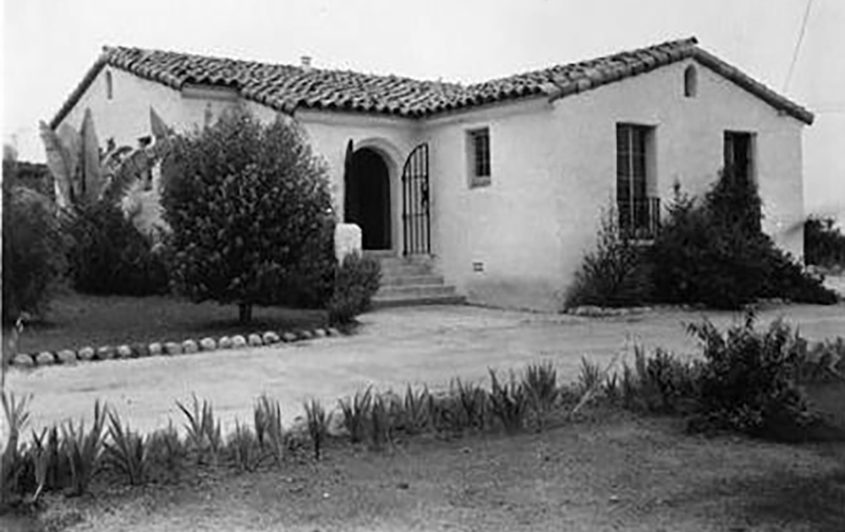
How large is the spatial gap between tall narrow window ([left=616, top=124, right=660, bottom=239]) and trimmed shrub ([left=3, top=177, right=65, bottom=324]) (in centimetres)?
748

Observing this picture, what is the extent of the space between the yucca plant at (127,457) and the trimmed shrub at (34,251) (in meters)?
1.57

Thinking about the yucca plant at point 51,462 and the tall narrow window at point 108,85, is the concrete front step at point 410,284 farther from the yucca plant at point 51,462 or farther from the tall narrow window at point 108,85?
the yucca plant at point 51,462

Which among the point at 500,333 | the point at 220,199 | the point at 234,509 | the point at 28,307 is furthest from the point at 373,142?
the point at 234,509

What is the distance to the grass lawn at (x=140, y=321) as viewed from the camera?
929cm

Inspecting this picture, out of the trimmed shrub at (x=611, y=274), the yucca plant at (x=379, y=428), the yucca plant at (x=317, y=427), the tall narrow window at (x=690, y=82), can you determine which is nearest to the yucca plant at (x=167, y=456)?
the yucca plant at (x=317, y=427)

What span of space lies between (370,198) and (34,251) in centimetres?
823

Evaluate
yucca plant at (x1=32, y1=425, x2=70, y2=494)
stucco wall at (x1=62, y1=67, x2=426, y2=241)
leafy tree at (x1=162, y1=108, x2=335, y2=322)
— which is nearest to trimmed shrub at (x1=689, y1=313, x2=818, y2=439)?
yucca plant at (x1=32, y1=425, x2=70, y2=494)

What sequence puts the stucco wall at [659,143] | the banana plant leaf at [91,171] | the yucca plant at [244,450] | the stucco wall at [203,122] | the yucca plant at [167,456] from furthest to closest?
the stucco wall at [659,143], the banana plant leaf at [91,171], the stucco wall at [203,122], the yucca plant at [244,450], the yucca plant at [167,456]

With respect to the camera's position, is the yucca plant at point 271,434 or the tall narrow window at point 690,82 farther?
the tall narrow window at point 690,82

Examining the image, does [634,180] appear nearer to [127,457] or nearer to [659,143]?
[659,143]

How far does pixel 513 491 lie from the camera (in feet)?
15.2

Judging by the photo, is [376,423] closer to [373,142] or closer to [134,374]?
[134,374]

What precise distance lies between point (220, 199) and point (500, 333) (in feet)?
11.8

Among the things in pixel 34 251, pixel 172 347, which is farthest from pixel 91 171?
pixel 172 347
